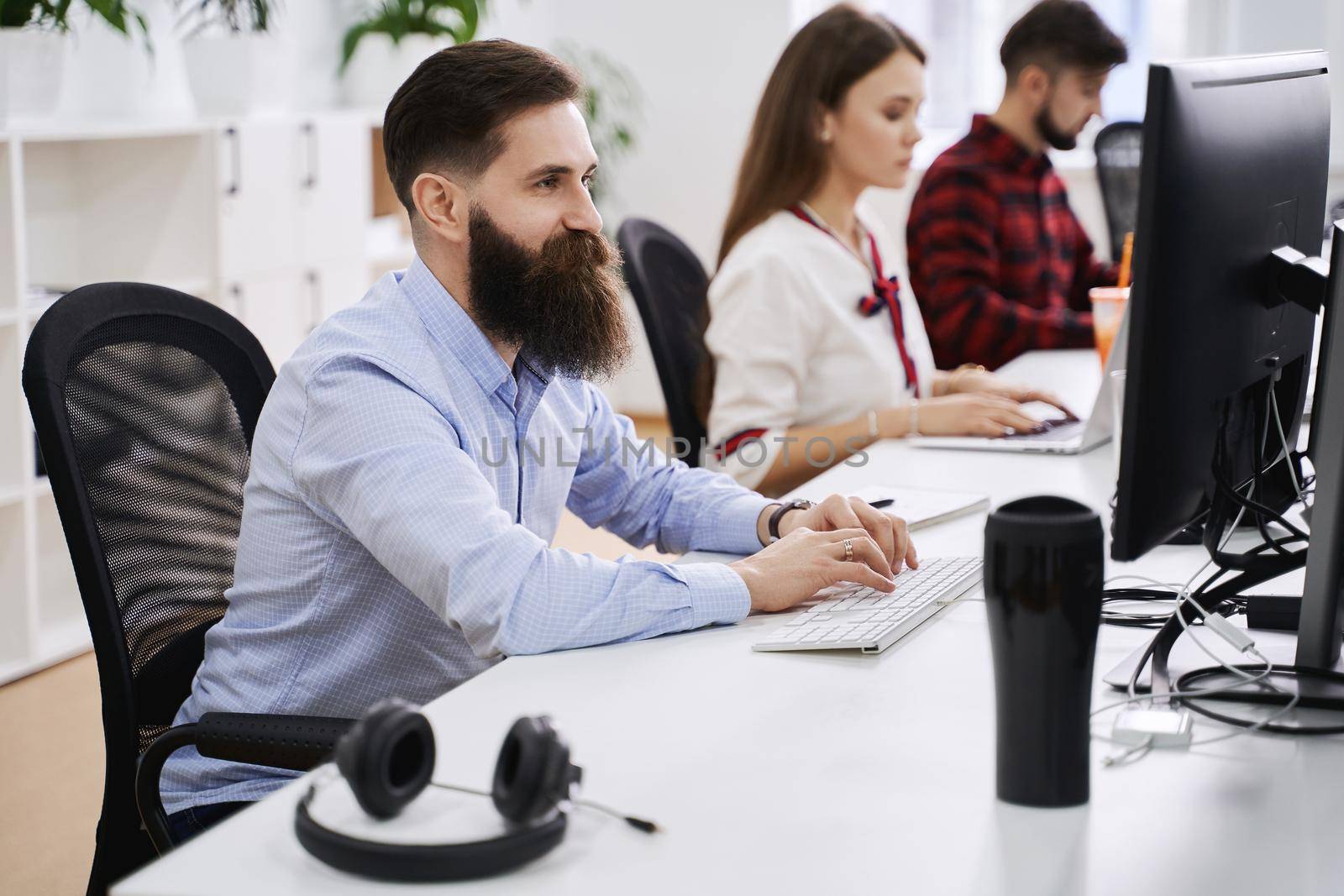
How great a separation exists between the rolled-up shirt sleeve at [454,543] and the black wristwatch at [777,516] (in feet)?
0.83

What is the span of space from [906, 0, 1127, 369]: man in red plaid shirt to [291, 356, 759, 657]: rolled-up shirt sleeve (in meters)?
1.72

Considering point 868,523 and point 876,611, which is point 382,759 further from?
point 868,523

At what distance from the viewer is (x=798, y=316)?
2230 millimetres

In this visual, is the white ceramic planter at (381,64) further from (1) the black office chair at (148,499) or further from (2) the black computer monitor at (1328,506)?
(2) the black computer monitor at (1328,506)

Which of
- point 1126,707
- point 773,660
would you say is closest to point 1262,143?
point 1126,707

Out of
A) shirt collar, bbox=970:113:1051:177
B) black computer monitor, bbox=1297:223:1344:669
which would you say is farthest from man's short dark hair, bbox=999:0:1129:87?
black computer monitor, bbox=1297:223:1344:669

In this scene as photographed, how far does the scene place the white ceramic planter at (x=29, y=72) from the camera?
9.93 ft

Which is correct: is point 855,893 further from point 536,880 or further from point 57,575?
point 57,575

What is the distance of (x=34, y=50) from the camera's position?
121 inches

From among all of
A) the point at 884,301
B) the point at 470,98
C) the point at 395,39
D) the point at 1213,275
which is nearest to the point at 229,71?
the point at 395,39

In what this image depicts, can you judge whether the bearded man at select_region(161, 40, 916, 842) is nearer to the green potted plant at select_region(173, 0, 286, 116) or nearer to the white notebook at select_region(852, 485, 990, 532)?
A: the white notebook at select_region(852, 485, 990, 532)

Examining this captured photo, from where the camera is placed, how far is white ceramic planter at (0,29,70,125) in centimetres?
303

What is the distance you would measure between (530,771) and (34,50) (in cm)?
278

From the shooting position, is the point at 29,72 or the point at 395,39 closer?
the point at 29,72
